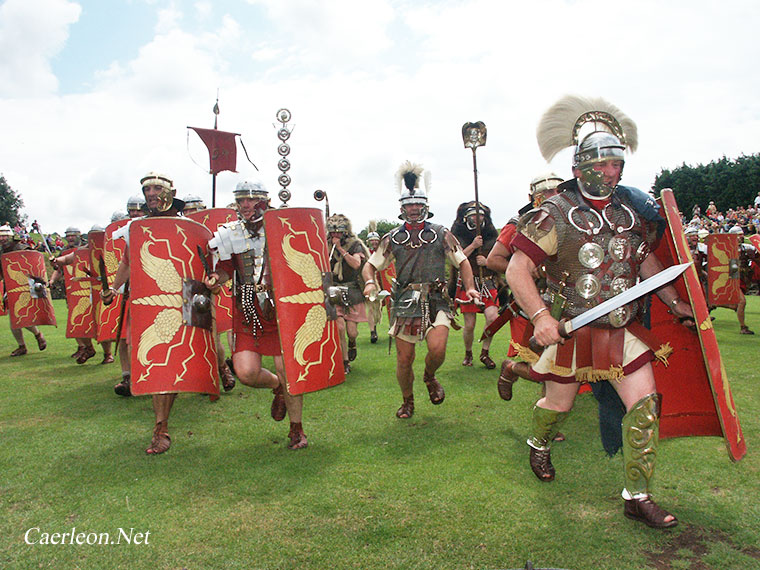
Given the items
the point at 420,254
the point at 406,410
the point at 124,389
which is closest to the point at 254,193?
the point at 420,254

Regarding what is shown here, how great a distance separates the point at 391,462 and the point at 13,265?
7.11 metres

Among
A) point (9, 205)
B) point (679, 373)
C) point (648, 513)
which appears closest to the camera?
point (648, 513)

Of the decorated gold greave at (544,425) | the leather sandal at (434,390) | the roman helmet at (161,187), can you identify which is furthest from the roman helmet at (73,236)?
the decorated gold greave at (544,425)

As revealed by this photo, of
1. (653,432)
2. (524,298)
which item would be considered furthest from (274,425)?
(653,432)

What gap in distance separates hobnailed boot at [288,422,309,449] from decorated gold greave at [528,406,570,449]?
1.58 meters

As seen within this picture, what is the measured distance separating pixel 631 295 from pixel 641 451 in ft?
2.55

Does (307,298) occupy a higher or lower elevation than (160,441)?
higher

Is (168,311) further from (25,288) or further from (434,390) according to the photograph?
(25,288)

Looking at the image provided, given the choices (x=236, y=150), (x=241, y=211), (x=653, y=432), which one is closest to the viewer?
(x=653, y=432)

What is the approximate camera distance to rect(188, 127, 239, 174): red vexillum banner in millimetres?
6176

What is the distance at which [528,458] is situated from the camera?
374 cm

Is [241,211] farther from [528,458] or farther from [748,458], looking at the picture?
[748,458]

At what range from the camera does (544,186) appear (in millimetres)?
4742

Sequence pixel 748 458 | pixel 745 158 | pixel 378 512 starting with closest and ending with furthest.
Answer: pixel 378 512 → pixel 748 458 → pixel 745 158
